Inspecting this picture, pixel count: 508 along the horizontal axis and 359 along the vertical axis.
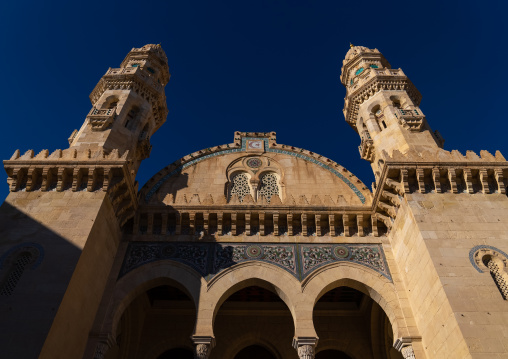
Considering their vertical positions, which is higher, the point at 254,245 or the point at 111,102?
the point at 111,102

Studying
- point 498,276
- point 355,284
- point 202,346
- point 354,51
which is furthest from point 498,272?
point 354,51

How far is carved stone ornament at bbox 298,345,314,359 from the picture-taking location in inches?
324

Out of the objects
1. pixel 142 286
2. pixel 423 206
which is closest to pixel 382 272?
pixel 423 206

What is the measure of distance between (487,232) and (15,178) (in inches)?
429

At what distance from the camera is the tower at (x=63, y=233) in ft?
23.6

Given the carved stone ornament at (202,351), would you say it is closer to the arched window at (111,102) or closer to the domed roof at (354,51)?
the arched window at (111,102)

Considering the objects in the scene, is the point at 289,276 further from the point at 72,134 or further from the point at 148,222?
the point at 72,134

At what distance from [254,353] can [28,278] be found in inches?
276

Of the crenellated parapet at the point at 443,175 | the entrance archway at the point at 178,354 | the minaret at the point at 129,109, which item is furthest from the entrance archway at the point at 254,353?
the minaret at the point at 129,109

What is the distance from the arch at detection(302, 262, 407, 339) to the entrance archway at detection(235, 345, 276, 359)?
3732 mm

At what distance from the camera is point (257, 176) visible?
12.6 metres

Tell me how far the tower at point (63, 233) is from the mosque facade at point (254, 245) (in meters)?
0.03

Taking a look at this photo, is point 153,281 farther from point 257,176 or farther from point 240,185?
point 257,176

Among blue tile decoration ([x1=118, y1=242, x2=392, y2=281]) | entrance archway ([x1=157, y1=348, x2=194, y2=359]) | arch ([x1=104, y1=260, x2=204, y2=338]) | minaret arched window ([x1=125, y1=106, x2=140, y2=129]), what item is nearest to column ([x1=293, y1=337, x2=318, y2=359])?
blue tile decoration ([x1=118, y1=242, x2=392, y2=281])
